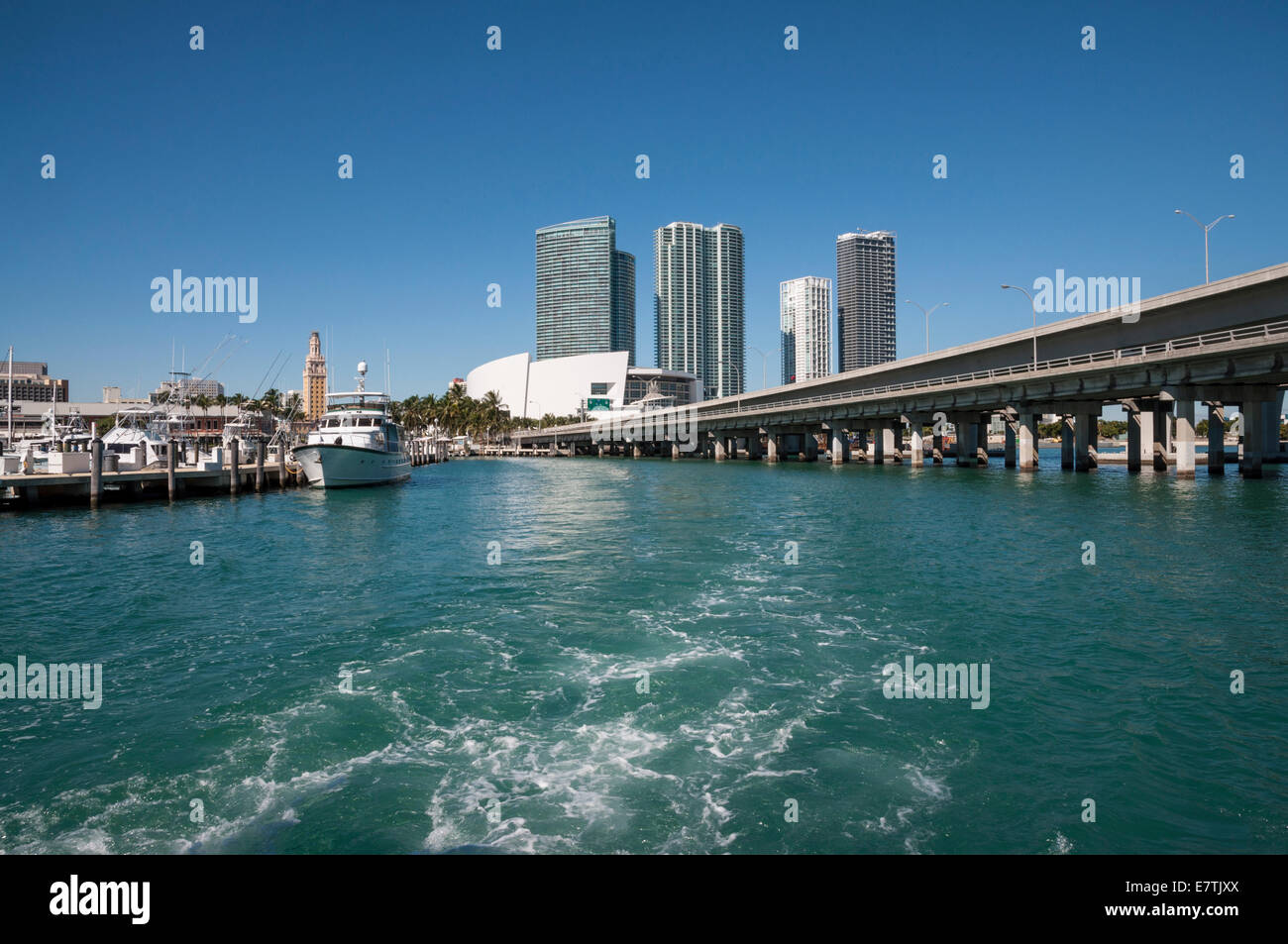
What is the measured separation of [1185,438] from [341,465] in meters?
65.7

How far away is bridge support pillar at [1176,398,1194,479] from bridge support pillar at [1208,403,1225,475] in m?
8.67

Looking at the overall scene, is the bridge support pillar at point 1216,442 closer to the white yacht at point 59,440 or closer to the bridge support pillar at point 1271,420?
the bridge support pillar at point 1271,420

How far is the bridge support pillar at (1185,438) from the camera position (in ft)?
172

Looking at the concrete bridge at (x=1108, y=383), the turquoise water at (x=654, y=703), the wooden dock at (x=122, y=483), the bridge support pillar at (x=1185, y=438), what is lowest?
the turquoise water at (x=654, y=703)

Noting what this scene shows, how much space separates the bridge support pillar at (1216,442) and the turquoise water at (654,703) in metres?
42.0

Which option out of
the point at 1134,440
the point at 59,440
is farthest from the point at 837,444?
the point at 59,440

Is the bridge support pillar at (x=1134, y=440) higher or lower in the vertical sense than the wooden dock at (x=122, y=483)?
higher

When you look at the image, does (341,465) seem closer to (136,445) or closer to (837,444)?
(136,445)

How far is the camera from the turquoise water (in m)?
8.07

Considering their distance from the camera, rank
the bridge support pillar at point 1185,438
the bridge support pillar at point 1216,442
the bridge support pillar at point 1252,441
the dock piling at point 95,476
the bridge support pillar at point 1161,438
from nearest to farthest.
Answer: the dock piling at point 95,476
the bridge support pillar at point 1185,438
the bridge support pillar at point 1252,441
the bridge support pillar at point 1216,442
the bridge support pillar at point 1161,438

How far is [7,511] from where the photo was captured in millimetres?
41031

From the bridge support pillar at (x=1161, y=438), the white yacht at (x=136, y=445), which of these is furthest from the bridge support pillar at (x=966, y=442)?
the white yacht at (x=136, y=445)

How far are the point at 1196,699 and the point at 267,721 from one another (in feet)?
48.3
